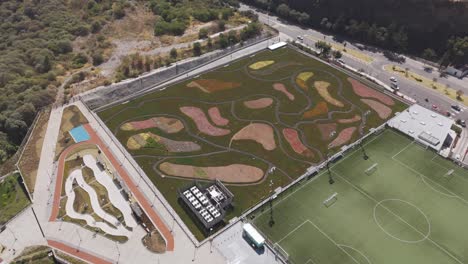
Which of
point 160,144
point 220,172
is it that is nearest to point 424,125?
point 220,172

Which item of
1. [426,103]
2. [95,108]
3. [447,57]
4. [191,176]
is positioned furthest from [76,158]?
[447,57]

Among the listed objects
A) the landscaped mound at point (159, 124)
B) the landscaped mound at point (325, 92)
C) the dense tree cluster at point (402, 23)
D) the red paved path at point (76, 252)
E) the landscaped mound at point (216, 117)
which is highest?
the dense tree cluster at point (402, 23)

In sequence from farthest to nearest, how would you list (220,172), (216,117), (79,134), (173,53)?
(173,53) → (216,117) → (79,134) → (220,172)

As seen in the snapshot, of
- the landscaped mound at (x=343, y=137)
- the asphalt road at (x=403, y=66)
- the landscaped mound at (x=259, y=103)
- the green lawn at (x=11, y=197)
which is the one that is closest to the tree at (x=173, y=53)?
the landscaped mound at (x=259, y=103)

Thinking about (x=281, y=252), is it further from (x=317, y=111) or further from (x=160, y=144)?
(x=317, y=111)

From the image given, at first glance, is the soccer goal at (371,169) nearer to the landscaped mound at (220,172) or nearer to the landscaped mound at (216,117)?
the landscaped mound at (220,172)

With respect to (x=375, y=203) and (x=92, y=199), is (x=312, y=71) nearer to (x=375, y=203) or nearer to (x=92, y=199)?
(x=375, y=203)

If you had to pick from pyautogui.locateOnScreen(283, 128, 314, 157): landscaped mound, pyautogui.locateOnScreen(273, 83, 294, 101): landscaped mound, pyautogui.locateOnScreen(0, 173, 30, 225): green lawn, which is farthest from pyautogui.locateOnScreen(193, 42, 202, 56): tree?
pyautogui.locateOnScreen(0, 173, 30, 225): green lawn
